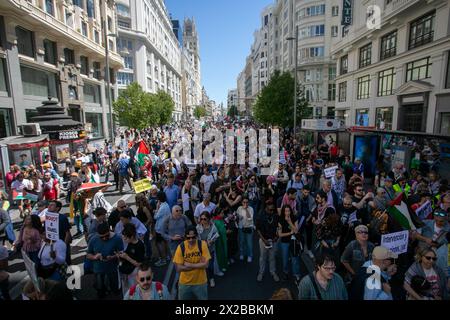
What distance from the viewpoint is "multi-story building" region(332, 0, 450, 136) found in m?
17.6

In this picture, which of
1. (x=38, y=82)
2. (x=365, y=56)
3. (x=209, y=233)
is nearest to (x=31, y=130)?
(x=38, y=82)

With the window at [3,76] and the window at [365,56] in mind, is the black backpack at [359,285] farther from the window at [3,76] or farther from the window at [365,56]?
the window at [365,56]

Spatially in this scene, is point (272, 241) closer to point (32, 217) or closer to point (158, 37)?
point (32, 217)

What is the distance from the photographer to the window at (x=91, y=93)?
96.2 feet

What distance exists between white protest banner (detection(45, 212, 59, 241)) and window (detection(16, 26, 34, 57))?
68.0ft

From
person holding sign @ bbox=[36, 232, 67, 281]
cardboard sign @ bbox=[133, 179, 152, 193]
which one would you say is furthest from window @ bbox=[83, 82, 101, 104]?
person holding sign @ bbox=[36, 232, 67, 281]

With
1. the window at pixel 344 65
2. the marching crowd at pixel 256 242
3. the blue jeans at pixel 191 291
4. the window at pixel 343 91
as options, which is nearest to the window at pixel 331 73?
the window at pixel 344 65

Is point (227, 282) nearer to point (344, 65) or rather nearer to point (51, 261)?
point (51, 261)

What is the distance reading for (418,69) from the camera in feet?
65.2

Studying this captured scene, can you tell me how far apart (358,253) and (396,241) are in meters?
0.92

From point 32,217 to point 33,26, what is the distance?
22.2 metres

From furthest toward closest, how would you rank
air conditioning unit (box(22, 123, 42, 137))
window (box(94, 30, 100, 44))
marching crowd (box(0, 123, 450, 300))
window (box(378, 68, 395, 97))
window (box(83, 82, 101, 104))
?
window (box(94, 30, 100, 44)), window (box(83, 82, 101, 104)), window (box(378, 68, 395, 97)), air conditioning unit (box(22, 123, 42, 137)), marching crowd (box(0, 123, 450, 300))

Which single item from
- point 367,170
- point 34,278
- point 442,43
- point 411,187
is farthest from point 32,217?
point 442,43

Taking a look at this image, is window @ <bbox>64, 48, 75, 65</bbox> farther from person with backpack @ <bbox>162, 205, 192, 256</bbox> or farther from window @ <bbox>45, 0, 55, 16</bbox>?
person with backpack @ <bbox>162, 205, 192, 256</bbox>
